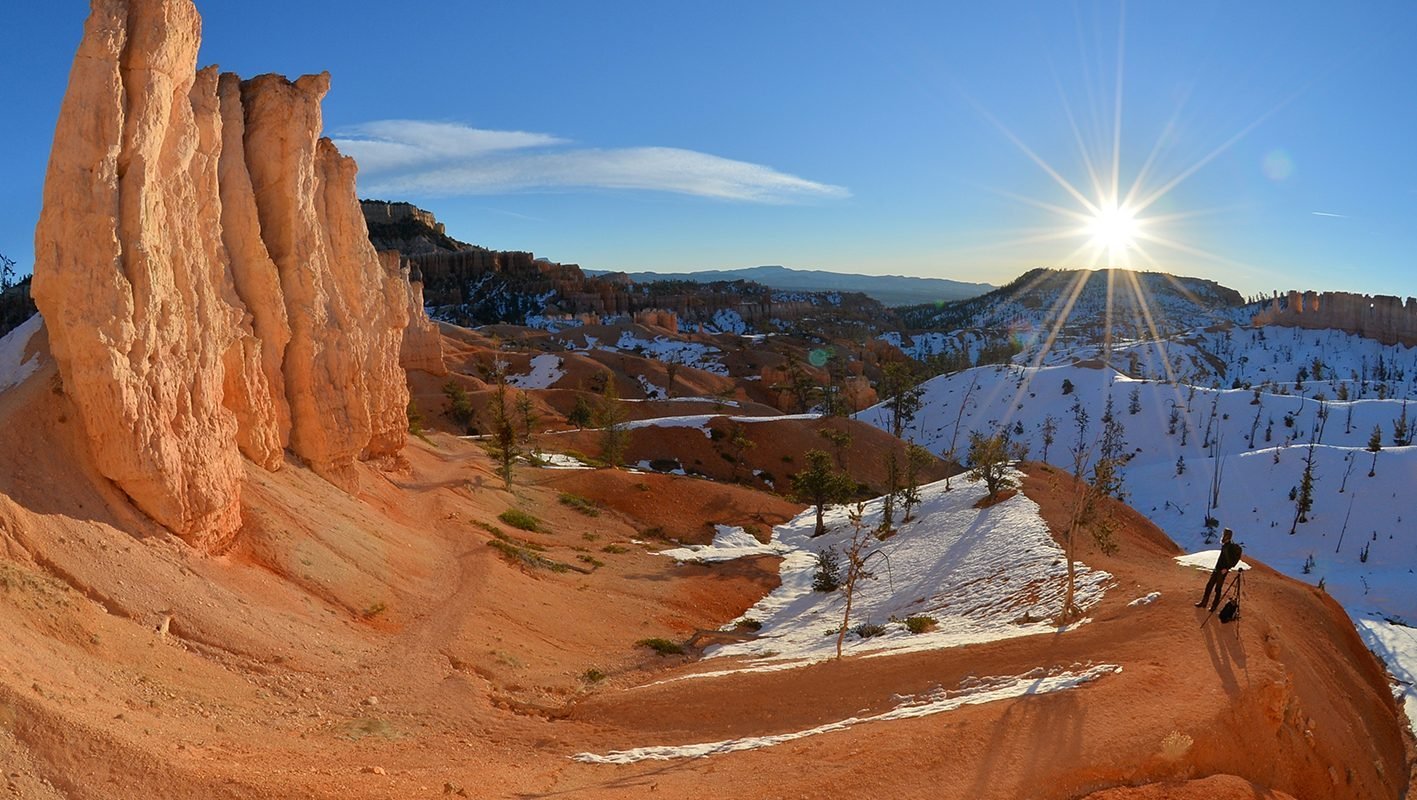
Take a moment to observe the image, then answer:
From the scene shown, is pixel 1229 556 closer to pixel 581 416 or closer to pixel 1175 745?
pixel 1175 745

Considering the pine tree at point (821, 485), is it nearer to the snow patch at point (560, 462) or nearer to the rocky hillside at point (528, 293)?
the snow patch at point (560, 462)

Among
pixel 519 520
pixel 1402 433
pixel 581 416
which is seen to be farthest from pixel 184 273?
pixel 1402 433

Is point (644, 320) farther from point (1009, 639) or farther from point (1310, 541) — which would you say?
point (1009, 639)

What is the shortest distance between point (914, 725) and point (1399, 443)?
75539 mm

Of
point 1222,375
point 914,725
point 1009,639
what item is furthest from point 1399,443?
point 914,725

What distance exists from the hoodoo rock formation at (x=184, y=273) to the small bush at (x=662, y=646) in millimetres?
10126

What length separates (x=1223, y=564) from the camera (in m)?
14.6

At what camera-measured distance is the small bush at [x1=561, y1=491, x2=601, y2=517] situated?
3422 centimetres

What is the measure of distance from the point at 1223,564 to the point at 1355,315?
138468 mm

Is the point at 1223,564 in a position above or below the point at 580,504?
above

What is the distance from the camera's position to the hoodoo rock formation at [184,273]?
42.0ft

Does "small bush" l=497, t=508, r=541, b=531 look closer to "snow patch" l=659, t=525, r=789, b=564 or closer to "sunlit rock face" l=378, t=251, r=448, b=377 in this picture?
"snow patch" l=659, t=525, r=789, b=564

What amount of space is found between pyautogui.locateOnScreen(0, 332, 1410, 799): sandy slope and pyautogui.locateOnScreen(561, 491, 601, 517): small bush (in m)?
13.4

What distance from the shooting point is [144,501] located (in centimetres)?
1333
